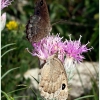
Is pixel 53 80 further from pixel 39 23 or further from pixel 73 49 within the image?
pixel 39 23

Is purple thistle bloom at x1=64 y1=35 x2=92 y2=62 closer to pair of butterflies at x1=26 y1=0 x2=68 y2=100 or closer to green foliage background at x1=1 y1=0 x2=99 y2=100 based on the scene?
pair of butterflies at x1=26 y1=0 x2=68 y2=100

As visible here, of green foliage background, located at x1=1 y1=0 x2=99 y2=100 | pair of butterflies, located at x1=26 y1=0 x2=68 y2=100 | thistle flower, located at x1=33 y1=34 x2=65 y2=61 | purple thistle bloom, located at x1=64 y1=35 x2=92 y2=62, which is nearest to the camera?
pair of butterflies, located at x1=26 y1=0 x2=68 y2=100

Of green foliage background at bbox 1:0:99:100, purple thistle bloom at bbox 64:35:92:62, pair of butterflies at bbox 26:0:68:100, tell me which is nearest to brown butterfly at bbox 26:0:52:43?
purple thistle bloom at bbox 64:35:92:62

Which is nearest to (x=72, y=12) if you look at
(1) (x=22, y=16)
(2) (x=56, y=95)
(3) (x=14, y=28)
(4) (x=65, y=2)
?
(4) (x=65, y=2)

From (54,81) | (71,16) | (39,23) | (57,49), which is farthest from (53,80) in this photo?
(71,16)

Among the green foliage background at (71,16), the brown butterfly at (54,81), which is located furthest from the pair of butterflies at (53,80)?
the green foliage background at (71,16)

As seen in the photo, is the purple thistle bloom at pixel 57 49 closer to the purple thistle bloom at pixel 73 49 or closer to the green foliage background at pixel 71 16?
the purple thistle bloom at pixel 73 49

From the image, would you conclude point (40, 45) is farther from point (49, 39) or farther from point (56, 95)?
point (56, 95)
